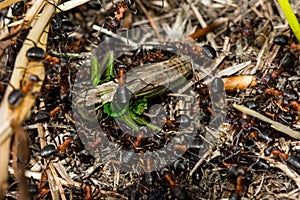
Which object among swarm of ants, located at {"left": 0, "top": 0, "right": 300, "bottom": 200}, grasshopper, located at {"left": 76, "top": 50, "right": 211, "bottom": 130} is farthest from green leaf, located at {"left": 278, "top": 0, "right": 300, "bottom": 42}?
grasshopper, located at {"left": 76, "top": 50, "right": 211, "bottom": 130}

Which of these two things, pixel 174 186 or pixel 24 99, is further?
pixel 174 186

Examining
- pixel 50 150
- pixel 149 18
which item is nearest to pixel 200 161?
pixel 50 150

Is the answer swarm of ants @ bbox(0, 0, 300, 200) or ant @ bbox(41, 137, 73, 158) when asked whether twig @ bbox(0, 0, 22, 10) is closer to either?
swarm of ants @ bbox(0, 0, 300, 200)

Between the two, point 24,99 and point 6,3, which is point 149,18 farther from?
point 24,99

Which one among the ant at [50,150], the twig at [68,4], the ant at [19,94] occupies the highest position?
the twig at [68,4]

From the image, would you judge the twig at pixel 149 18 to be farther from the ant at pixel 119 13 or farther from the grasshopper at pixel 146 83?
the grasshopper at pixel 146 83

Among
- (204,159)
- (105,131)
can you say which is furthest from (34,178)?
(204,159)

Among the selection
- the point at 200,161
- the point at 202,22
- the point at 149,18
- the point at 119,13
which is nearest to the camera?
the point at 200,161

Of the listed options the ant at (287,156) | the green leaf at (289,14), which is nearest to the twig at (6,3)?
the green leaf at (289,14)
